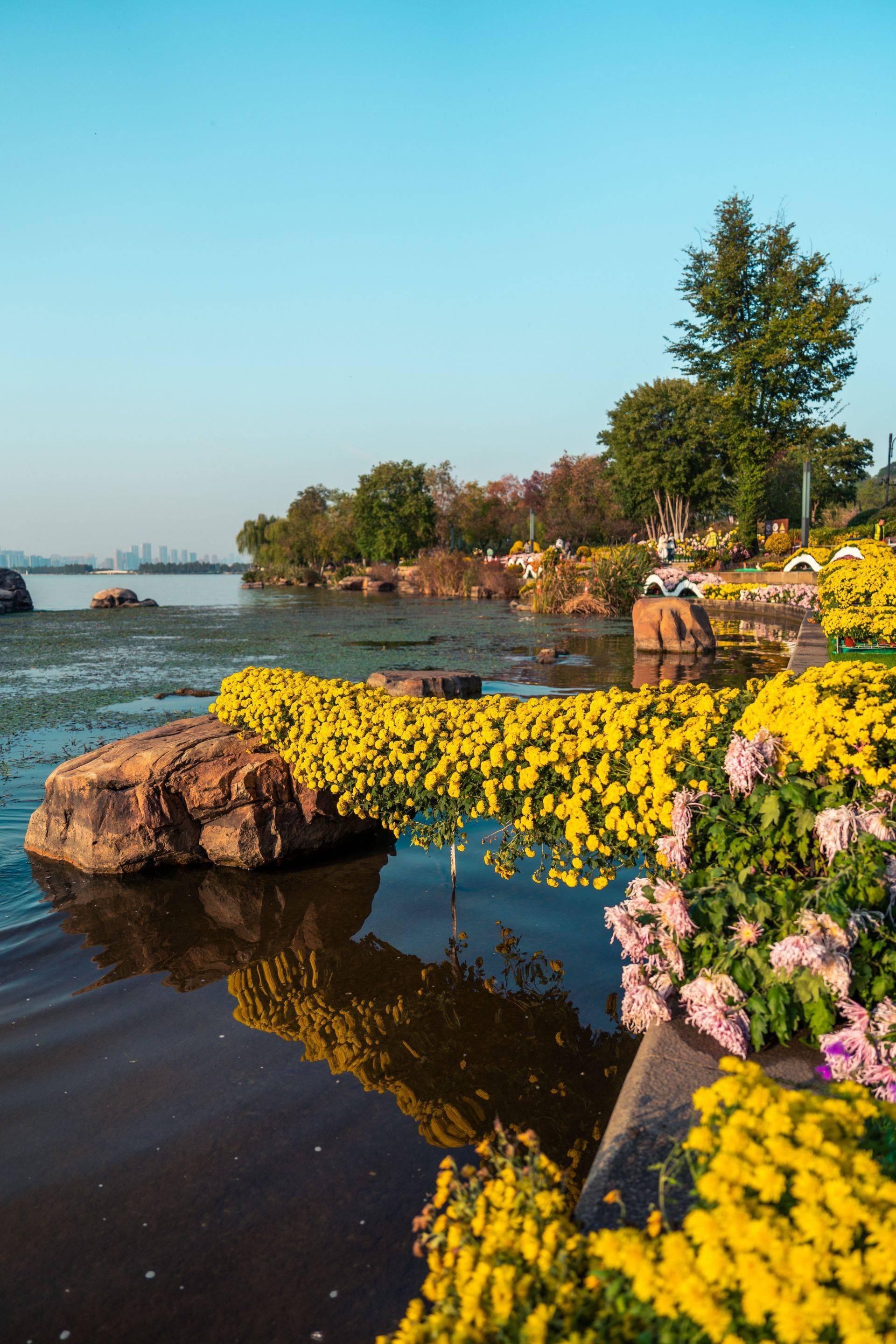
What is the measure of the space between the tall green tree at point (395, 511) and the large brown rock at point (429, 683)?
196 feet

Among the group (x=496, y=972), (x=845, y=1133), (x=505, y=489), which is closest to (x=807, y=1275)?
(x=845, y=1133)

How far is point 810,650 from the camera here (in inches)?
433

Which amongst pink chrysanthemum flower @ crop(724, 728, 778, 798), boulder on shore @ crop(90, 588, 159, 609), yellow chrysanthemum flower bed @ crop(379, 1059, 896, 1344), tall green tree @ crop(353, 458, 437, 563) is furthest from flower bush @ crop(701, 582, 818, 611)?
tall green tree @ crop(353, 458, 437, 563)

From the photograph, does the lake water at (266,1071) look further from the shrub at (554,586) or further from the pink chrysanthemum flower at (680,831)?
the shrub at (554,586)

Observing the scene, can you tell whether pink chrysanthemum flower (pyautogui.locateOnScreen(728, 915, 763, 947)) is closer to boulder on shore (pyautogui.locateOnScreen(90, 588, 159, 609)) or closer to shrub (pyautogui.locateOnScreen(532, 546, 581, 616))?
shrub (pyautogui.locateOnScreen(532, 546, 581, 616))

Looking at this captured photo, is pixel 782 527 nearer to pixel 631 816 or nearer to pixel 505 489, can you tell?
pixel 505 489

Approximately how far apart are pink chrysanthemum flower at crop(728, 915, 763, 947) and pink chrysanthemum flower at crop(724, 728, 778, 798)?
0.50 metres

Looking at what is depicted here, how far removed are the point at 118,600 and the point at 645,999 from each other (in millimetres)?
42595

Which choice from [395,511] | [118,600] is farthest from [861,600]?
[395,511]

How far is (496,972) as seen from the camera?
4.07 m

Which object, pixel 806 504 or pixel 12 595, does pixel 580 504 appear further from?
pixel 12 595

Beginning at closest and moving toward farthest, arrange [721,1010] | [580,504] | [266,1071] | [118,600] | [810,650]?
[721,1010] < [266,1071] < [810,650] < [118,600] < [580,504]

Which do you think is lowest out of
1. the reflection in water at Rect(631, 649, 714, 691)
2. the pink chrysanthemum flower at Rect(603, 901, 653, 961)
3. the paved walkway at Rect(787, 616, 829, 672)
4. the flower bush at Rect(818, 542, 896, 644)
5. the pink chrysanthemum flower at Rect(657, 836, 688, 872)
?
the reflection in water at Rect(631, 649, 714, 691)

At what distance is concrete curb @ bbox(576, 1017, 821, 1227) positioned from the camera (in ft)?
6.21
